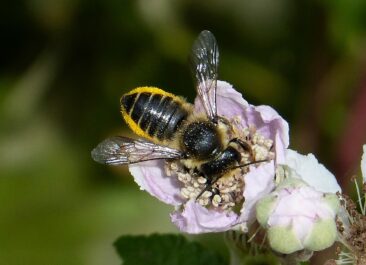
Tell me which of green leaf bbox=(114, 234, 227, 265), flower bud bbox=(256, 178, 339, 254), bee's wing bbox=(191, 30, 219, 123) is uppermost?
bee's wing bbox=(191, 30, 219, 123)

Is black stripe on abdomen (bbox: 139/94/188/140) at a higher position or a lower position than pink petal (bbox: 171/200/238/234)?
higher

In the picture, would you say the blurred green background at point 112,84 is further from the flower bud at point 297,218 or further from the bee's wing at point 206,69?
the flower bud at point 297,218

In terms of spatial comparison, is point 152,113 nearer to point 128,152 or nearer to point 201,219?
point 128,152

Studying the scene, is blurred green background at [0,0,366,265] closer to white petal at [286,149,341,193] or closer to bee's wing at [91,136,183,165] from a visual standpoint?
bee's wing at [91,136,183,165]

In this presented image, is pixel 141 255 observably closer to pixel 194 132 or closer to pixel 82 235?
pixel 194 132

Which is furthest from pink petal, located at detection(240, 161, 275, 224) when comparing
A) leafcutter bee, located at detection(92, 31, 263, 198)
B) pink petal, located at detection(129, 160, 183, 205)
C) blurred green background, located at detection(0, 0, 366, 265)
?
blurred green background, located at detection(0, 0, 366, 265)

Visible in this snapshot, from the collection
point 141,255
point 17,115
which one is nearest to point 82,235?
point 17,115

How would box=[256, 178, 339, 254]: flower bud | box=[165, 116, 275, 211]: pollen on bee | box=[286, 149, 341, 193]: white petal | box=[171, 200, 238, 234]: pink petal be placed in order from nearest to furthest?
box=[256, 178, 339, 254]: flower bud
box=[286, 149, 341, 193]: white petal
box=[171, 200, 238, 234]: pink petal
box=[165, 116, 275, 211]: pollen on bee
